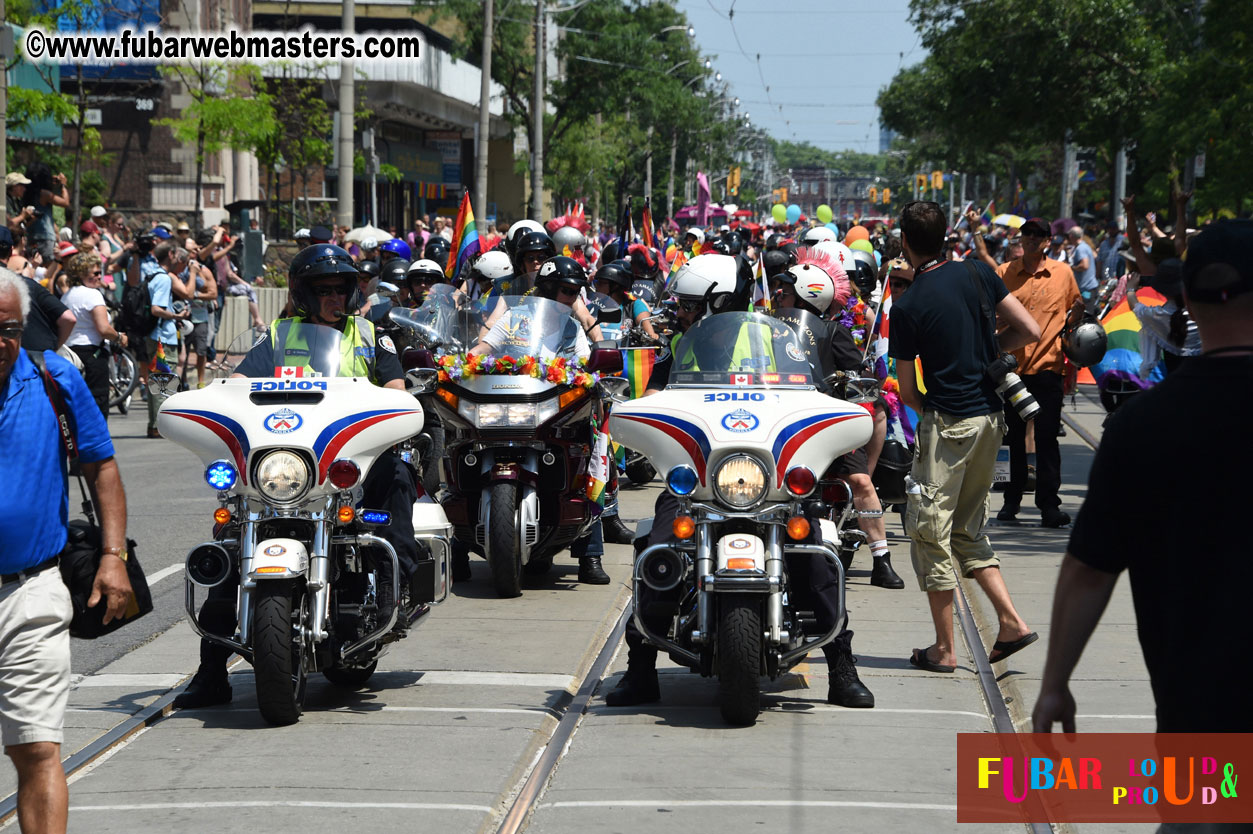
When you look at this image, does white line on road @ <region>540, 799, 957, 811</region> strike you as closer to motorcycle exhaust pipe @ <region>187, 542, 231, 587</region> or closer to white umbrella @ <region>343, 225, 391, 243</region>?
motorcycle exhaust pipe @ <region>187, 542, 231, 587</region>

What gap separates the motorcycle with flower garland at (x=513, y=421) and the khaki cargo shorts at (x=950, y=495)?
2.20m

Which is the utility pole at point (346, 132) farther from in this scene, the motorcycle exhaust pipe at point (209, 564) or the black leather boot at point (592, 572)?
the motorcycle exhaust pipe at point (209, 564)

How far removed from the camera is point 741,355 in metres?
6.86

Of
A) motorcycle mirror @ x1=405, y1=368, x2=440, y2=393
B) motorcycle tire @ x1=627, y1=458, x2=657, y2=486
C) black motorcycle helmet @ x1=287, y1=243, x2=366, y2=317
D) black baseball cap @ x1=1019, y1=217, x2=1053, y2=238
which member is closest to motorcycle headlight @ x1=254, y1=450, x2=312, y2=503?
black motorcycle helmet @ x1=287, y1=243, x2=366, y2=317

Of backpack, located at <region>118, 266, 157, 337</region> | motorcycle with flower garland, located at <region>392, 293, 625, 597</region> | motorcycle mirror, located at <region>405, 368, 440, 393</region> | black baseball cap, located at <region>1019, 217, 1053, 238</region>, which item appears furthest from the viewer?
backpack, located at <region>118, 266, 157, 337</region>

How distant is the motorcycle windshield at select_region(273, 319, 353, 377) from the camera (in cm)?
682

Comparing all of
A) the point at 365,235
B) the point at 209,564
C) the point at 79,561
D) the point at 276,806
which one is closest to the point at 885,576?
the point at 209,564

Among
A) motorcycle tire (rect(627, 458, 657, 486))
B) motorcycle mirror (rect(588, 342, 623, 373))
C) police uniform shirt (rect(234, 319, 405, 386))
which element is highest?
police uniform shirt (rect(234, 319, 405, 386))

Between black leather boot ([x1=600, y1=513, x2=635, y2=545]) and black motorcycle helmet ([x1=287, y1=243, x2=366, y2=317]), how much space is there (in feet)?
13.8

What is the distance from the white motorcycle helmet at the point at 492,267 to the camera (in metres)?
12.1

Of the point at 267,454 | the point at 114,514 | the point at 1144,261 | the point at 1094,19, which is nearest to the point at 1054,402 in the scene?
the point at 1144,261

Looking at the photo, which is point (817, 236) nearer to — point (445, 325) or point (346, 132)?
point (445, 325)

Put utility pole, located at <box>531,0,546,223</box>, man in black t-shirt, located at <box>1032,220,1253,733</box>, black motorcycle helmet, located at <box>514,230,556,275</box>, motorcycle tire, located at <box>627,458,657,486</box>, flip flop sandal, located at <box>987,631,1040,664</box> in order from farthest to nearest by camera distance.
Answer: utility pole, located at <box>531,0,546,223</box> < black motorcycle helmet, located at <box>514,230,556,275</box> < motorcycle tire, located at <box>627,458,657,486</box> < flip flop sandal, located at <box>987,631,1040,664</box> < man in black t-shirt, located at <box>1032,220,1253,733</box>

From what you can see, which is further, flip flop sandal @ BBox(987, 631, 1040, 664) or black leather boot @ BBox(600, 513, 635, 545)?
black leather boot @ BBox(600, 513, 635, 545)
